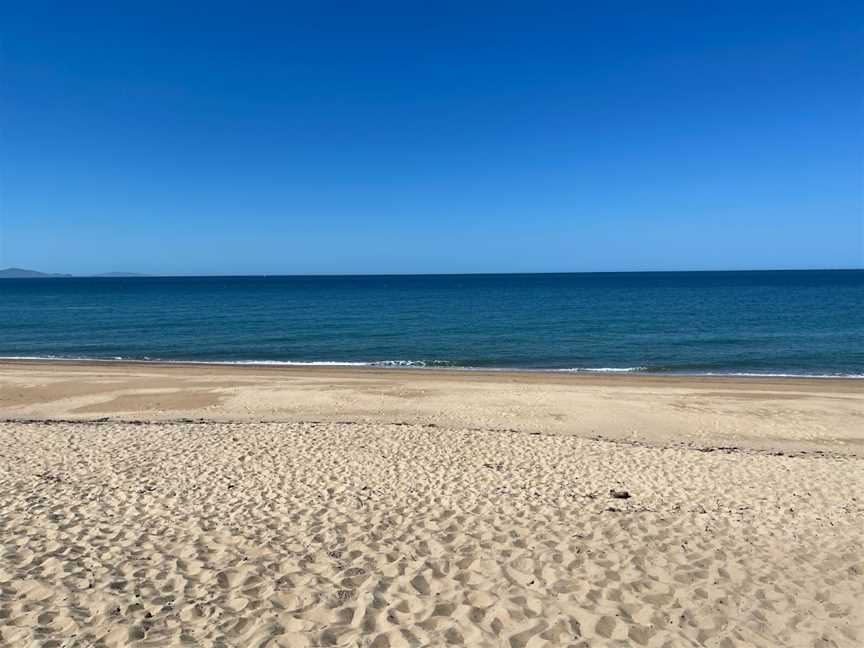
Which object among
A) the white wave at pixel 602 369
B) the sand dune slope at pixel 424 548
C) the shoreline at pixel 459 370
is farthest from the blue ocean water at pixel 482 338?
the sand dune slope at pixel 424 548

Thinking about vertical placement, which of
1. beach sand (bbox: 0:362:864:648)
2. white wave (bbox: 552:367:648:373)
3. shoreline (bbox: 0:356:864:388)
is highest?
beach sand (bbox: 0:362:864:648)

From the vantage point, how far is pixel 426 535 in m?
7.88

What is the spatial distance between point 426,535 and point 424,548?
41 cm

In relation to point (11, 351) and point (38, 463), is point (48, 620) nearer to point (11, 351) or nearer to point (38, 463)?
point (38, 463)

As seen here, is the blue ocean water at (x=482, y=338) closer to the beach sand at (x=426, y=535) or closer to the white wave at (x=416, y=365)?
the white wave at (x=416, y=365)

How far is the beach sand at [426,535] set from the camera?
5.75 m

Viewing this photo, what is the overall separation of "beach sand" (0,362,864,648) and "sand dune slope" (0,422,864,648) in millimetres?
34

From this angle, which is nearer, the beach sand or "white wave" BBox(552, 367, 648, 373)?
the beach sand

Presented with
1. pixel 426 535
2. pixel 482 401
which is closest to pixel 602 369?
pixel 482 401

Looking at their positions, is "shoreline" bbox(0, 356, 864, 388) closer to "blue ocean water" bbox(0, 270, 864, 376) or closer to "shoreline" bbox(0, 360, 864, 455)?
"shoreline" bbox(0, 360, 864, 455)

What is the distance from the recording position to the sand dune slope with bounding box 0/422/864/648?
571cm

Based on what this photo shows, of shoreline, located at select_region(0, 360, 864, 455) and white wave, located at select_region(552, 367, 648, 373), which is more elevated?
shoreline, located at select_region(0, 360, 864, 455)

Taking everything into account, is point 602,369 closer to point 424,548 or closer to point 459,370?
point 459,370

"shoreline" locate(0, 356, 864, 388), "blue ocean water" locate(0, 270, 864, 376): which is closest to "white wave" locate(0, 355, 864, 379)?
"shoreline" locate(0, 356, 864, 388)
